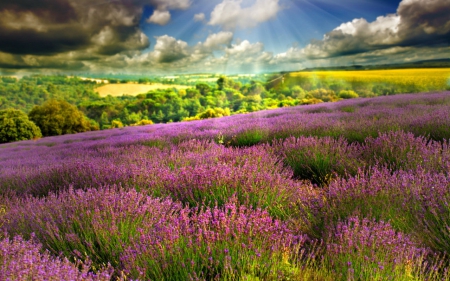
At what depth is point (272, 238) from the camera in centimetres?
127

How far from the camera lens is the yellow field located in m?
7.52

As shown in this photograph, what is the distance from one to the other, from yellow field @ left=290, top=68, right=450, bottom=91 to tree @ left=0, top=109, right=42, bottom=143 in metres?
10.5

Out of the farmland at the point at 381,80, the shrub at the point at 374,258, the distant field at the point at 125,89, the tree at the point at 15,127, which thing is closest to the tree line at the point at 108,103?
the tree at the point at 15,127

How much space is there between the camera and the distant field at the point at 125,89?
9164mm

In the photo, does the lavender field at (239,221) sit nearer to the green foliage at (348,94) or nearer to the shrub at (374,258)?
the shrub at (374,258)

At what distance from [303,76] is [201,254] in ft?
43.6

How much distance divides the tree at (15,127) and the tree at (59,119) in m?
0.55

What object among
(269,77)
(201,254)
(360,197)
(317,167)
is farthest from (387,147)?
(269,77)

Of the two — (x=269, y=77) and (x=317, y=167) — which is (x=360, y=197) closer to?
(x=317, y=167)

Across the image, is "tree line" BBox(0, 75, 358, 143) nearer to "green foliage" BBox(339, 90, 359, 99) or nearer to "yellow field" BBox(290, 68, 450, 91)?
"green foliage" BBox(339, 90, 359, 99)

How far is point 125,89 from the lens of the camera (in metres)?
9.95

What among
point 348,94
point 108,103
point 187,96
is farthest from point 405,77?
point 108,103

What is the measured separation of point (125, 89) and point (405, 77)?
29.1 feet

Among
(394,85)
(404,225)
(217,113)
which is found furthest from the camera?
(217,113)
